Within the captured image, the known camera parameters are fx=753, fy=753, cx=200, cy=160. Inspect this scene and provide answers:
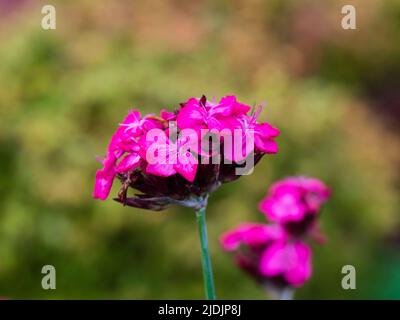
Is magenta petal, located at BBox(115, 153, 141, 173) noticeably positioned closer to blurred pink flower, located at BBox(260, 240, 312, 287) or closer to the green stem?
the green stem

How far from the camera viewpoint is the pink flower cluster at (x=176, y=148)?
0.93 metres

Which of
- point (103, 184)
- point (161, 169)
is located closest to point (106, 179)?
point (103, 184)

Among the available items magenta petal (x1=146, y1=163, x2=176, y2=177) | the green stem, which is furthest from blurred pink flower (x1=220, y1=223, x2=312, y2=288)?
magenta petal (x1=146, y1=163, x2=176, y2=177)

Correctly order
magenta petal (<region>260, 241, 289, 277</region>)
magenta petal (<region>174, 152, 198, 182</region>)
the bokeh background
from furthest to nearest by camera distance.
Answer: the bokeh background, magenta petal (<region>260, 241, 289, 277</region>), magenta petal (<region>174, 152, 198, 182</region>)

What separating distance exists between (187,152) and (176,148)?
0.02 metres

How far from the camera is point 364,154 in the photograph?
326 centimetres

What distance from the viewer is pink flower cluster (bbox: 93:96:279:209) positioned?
3.04 ft

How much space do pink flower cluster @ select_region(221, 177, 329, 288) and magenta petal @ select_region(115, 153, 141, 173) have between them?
0.46 meters

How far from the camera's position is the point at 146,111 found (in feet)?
9.59

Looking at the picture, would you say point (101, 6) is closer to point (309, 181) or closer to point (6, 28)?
point (6, 28)

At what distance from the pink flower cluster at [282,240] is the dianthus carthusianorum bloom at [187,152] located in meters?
0.35

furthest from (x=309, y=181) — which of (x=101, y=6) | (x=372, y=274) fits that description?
(x=101, y=6)

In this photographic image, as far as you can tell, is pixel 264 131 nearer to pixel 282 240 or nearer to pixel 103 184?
pixel 103 184
